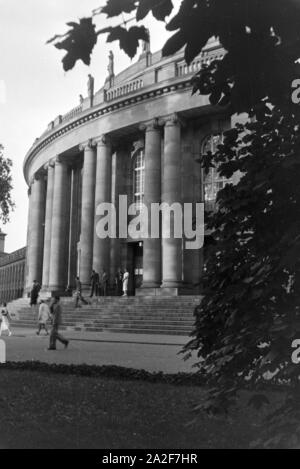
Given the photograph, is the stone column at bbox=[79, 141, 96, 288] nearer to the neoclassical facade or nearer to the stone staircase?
the neoclassical facade

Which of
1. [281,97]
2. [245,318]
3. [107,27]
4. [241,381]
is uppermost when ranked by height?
[107,27]

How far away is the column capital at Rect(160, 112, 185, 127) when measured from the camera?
31.8 meters

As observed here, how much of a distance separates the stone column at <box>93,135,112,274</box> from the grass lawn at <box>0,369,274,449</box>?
25187 millimetres

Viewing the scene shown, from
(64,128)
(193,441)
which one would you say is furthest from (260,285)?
(64,128)

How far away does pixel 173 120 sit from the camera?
1254 inches

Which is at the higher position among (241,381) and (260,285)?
(260,285)

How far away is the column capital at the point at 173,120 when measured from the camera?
104 ft

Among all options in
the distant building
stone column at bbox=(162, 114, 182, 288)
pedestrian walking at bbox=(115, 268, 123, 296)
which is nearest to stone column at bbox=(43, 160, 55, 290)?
pedestrian walking at bbox=(115, 268, 123, 296)

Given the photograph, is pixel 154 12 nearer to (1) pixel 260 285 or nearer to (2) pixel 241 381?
(1) pixel 260 285

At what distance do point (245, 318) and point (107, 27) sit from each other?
2.48m

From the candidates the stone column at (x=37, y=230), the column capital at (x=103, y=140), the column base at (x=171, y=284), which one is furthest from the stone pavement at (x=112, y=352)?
the stone column at (x=37, y=230)

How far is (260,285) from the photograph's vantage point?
13.8ft

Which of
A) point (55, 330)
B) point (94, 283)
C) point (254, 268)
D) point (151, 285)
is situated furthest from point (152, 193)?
point (254, 268)

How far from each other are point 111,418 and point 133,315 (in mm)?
19275
